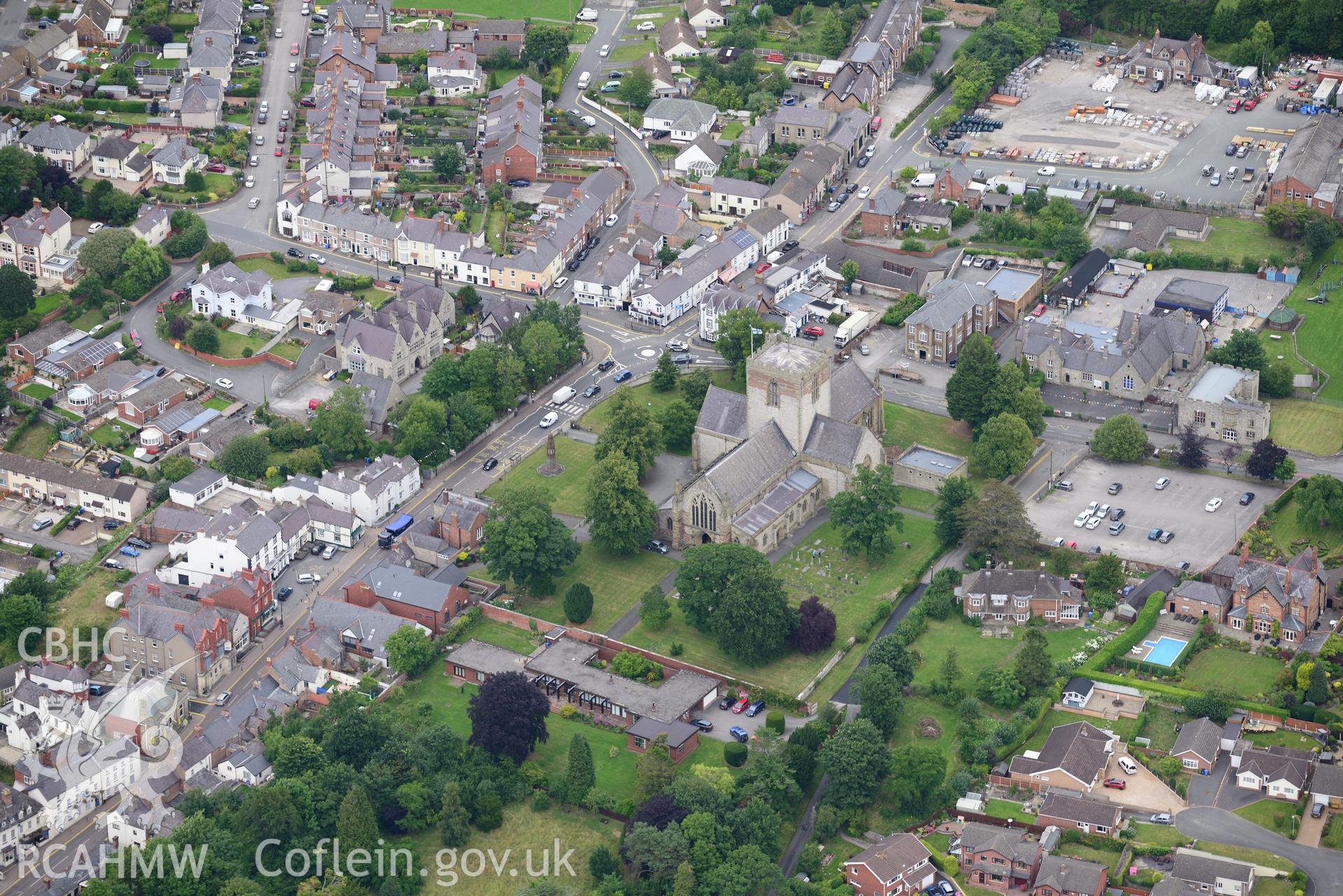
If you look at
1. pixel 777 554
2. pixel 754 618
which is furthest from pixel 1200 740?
pixel 777 554

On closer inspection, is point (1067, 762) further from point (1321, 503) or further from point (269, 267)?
point (269, 267)

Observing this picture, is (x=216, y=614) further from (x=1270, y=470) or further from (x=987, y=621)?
(x=1270, y=470)

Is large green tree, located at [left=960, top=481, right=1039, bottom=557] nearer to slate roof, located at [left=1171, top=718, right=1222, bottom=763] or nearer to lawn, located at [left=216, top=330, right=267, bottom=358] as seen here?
slate roof, located at [left=1171, top=718, right=1222, bottom=763]

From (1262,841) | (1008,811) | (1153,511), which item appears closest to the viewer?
(1262,841)

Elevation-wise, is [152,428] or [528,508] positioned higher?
[528,508]

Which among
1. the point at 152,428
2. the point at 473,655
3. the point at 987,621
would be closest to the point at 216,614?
the point at 473,655

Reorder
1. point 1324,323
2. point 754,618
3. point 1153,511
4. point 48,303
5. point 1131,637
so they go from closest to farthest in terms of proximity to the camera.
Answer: point 754,618 < point 1131,637 < point 1153,511 < point 1324,323 < point 48,303
